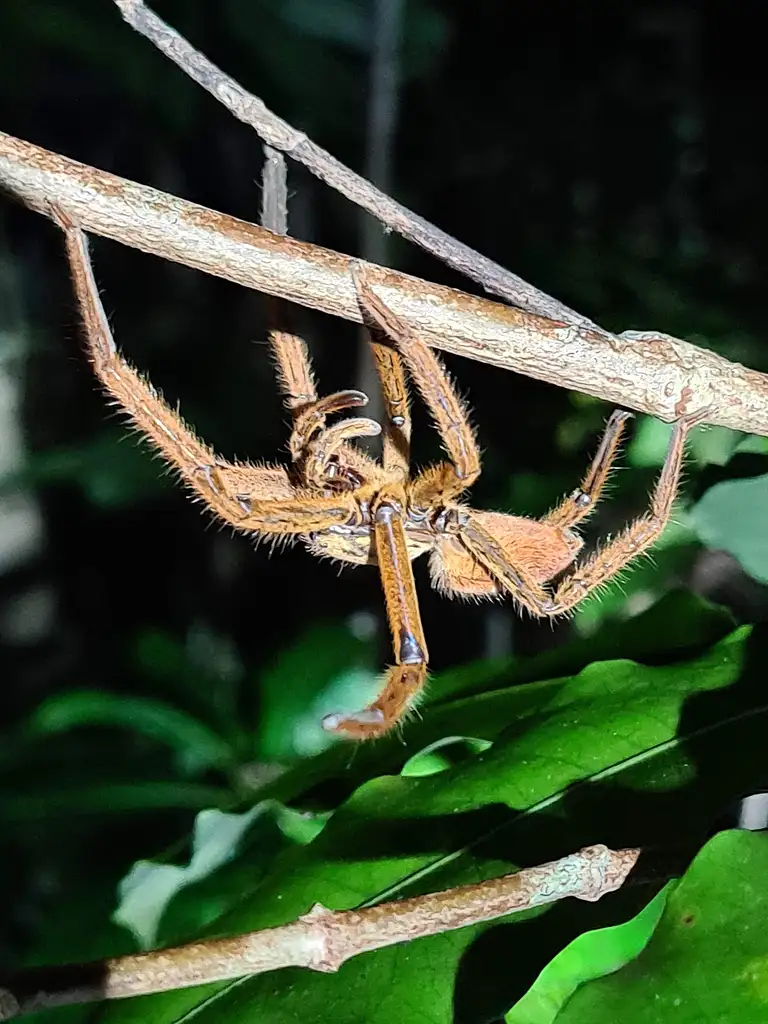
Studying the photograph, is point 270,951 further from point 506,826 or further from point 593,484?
point 593,484

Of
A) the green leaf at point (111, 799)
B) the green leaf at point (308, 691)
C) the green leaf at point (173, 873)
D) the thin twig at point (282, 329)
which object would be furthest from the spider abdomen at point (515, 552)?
the green leaf at point (111, 799)

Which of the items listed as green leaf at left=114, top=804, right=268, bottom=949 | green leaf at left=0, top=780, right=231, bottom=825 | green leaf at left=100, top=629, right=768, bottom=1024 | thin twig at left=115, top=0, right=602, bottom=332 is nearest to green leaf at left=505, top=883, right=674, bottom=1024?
green leaf at left=100, top=629, right=768, bottom=1024

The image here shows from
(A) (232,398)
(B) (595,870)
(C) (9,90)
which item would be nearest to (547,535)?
(B) (595,870)

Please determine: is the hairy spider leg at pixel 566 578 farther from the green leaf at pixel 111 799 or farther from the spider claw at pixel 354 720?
the green leaf at pixel 111 799

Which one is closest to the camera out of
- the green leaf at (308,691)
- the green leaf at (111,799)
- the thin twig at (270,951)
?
the thin twig at (270,951)

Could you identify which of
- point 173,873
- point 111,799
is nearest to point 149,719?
point 111,799

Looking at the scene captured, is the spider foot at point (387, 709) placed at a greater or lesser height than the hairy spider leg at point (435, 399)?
lesser

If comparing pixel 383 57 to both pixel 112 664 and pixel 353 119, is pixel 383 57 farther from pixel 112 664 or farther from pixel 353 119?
pixel 112 664
